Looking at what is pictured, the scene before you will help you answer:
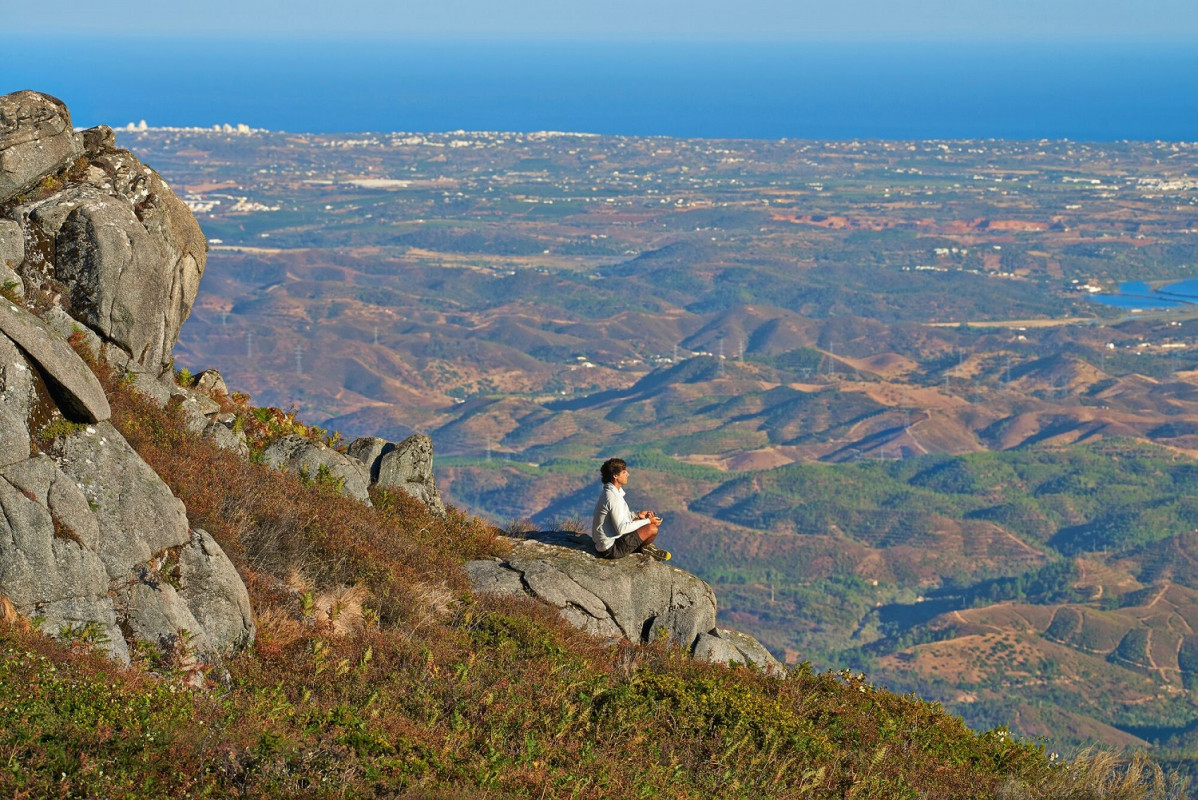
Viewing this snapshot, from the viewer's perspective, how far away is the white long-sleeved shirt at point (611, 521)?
20391 mm

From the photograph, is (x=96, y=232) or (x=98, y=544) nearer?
(x=98, y=544)

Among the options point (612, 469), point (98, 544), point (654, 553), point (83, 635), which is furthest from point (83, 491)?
point (654, 553)

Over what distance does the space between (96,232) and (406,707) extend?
1005 centimetres

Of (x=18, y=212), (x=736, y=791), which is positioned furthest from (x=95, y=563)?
(x=18, y=212)

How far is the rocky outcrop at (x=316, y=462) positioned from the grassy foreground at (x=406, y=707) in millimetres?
470

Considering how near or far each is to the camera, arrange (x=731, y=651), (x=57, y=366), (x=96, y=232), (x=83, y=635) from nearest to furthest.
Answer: (x=83, y=635), (x=57, y=366), (x=96, y=232), (x=731, y=651)

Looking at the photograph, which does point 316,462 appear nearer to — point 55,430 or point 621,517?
point 621,517

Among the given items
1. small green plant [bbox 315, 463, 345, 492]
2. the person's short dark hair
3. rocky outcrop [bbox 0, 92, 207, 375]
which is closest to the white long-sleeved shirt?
the person's short dark hair

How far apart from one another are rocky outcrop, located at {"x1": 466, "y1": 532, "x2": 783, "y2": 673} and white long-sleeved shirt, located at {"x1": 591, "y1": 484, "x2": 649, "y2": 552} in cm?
37

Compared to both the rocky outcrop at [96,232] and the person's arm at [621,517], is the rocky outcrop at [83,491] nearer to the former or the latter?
the rocky outcrop at [96,232]

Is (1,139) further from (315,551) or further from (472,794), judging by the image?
(472,794)

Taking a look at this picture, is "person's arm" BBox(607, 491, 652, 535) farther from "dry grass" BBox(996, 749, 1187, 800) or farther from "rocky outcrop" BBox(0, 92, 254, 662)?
"dry grass" BBox(996, 749, 1187, 800)

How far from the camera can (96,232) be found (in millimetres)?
19969

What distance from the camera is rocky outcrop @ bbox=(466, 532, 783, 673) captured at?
19.8m
